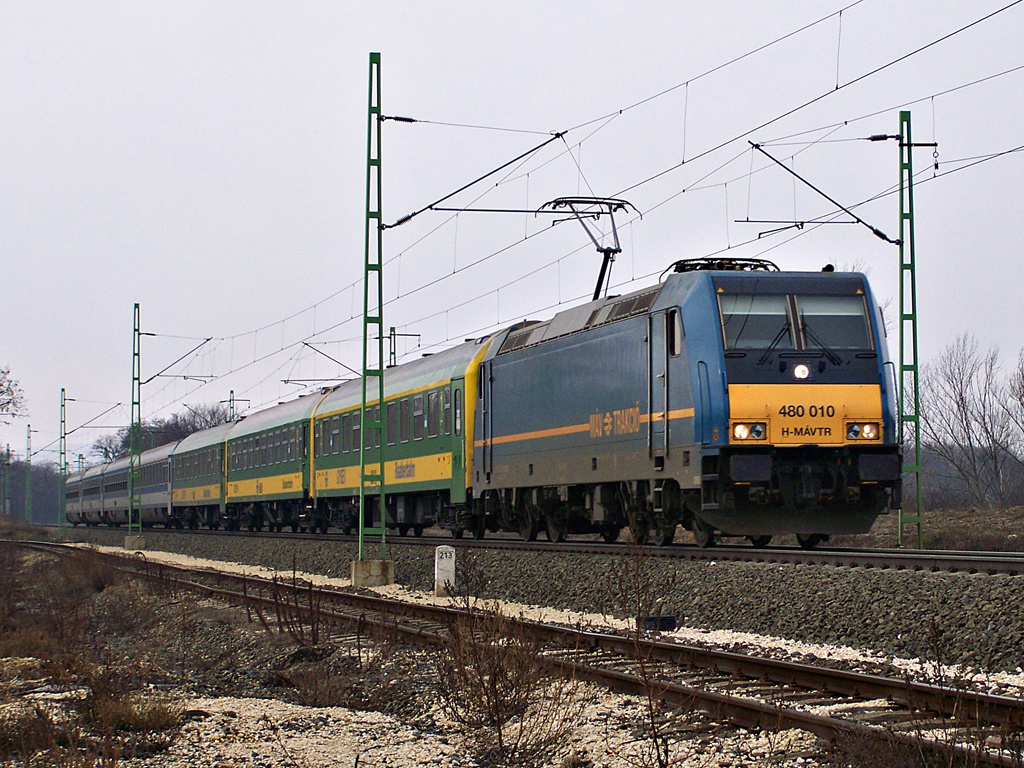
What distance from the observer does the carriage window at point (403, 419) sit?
85.9 feet

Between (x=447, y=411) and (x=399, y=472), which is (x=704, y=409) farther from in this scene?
(x=399, y=472)

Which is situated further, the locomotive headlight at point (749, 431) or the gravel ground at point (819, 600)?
the locomotive headlight at point (749, 431)

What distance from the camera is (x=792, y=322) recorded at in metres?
14.9

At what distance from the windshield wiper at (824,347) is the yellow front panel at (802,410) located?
0.31 meters

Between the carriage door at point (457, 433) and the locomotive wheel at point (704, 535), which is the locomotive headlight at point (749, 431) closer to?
the locomotive wheel at point (704, 535)

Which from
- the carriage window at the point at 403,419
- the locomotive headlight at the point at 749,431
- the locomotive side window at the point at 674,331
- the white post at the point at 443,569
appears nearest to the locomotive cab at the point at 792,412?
the locomotive headlight at the point at 749,431

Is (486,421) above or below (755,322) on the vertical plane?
below

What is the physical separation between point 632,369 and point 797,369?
101 inches

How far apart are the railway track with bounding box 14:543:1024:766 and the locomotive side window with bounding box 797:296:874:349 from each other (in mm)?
5534

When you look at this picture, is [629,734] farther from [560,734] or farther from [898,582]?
[898,582]

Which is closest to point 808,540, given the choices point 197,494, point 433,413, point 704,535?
point 704,535

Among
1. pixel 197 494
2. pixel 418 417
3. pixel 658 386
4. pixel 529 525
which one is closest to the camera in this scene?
pixel 658 386

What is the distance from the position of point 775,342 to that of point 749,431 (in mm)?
1190

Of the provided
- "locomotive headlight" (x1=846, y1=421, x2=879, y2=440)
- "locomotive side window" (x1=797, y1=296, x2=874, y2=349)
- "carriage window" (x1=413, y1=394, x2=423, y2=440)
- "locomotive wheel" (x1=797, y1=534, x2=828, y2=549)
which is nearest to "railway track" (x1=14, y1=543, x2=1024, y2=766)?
"locomotive headlight" (x1=846, y1=421, x2=879, y2=440)
